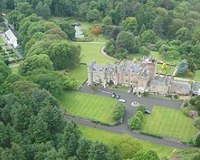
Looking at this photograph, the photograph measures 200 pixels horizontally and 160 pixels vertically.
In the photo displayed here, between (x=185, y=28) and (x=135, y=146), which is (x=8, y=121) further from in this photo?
(x=185, y=28)

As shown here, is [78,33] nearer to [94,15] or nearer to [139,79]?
[94,15]

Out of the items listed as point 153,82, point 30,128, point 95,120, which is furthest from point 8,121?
point 153,82

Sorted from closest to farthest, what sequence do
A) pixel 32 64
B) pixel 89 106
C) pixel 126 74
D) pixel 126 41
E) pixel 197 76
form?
pixel 89 106
pixel 32 64
pixel 126 74
pixel 197 76
pixel 126 41

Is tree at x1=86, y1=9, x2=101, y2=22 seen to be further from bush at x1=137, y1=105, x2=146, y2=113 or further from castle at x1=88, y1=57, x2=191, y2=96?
bush at x1=137, y1=105, x2=146, y2=113

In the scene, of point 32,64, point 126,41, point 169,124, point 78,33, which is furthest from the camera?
point 78,33

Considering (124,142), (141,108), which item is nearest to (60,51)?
(141,108)

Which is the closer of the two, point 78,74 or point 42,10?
point 78,74

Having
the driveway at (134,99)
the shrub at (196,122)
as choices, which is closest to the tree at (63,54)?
the driveway at (134,99)
